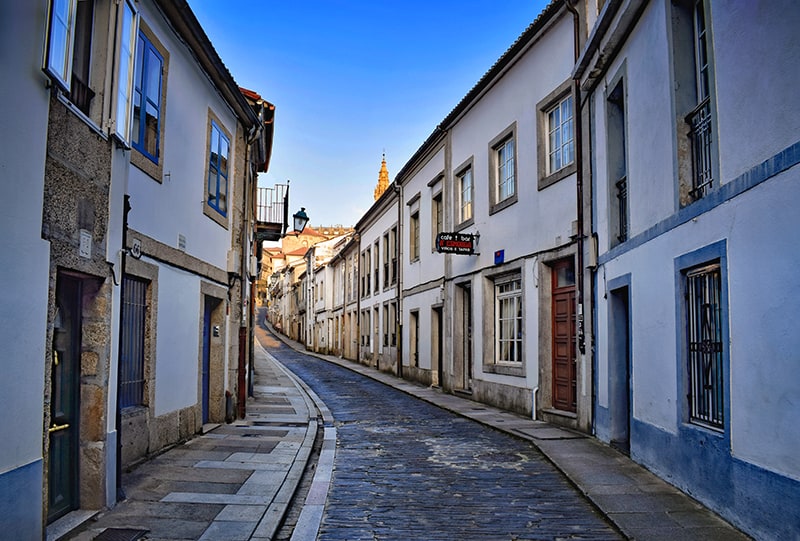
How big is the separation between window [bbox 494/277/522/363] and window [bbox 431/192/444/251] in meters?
4.68

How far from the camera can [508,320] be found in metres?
15.1

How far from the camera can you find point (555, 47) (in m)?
12.5

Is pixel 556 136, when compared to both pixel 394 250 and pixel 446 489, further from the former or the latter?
pixel 394 250

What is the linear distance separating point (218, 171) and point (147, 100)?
3.60 meters

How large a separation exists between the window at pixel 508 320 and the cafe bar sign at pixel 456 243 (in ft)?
3.59

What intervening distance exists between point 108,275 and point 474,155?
448 inches

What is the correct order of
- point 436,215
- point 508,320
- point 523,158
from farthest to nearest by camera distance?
point 436,215, point 508,320, point 523,158

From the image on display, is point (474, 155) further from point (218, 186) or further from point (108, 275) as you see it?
point (108, 275)

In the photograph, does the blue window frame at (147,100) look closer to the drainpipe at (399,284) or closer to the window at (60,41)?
the window at (60,41)

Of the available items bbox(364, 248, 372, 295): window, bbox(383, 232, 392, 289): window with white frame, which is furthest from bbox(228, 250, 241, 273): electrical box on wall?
bbox(364, 248, 372, 295): window

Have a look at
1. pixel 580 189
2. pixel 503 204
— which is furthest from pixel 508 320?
pixel 580 189

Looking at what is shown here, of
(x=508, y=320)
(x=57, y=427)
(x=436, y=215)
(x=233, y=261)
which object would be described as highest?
(x=436, y=215)

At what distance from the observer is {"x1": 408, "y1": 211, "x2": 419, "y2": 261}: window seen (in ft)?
75.3

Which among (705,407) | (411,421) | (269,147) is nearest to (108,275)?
(705,407)
